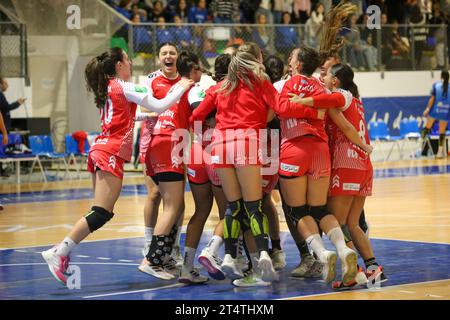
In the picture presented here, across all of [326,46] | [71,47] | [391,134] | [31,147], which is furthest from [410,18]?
[326,46]

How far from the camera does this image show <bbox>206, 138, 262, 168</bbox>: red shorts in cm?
826

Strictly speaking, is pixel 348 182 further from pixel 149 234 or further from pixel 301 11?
pixel 301 11

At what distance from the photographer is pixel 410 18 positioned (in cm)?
2833

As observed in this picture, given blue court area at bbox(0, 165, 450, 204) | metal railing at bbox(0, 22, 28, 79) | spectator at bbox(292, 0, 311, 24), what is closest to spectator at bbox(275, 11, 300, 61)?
spectator at bbox(292, 0, 311, 24)

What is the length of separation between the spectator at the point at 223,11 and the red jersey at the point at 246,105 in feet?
56.0

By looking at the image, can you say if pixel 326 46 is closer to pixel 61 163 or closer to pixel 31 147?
pixel 31 147

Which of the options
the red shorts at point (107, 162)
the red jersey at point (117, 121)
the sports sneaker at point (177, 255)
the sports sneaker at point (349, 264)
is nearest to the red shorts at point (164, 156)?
the red jersey at point (117, 121)

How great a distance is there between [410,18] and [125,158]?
69.2 feet

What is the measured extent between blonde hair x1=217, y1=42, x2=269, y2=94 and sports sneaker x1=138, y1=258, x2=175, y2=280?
179 centimetres

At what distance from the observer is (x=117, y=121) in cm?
866

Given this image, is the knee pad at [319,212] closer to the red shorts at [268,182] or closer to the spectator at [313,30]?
the red shorts at [268,182]

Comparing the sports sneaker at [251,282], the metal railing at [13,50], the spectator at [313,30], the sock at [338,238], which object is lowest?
the sports sneaker at [251,282]

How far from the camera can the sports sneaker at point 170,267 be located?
9.04 metres

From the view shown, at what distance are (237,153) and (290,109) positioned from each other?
0.60 m
